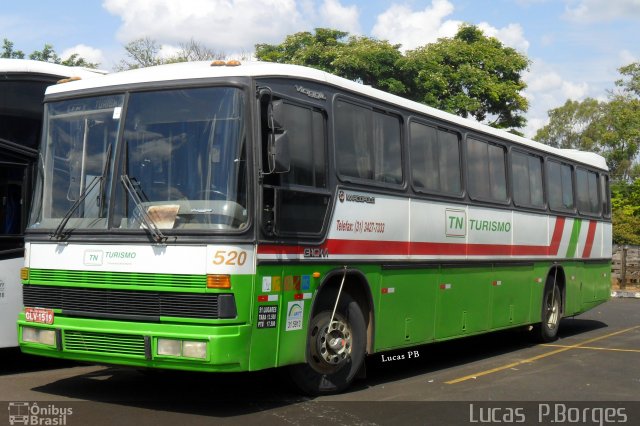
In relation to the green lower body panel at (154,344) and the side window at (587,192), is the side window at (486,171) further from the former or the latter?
the green lower body panel at (154,344)

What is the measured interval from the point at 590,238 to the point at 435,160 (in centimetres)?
686

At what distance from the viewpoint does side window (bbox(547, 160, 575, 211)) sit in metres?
15.3

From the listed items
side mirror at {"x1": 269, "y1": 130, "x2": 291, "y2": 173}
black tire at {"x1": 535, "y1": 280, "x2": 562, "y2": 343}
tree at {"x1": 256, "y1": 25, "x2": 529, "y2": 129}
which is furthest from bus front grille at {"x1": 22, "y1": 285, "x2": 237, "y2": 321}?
tree at {"x1": 256, "y1": 25, "x2": 529, "y2": 129}

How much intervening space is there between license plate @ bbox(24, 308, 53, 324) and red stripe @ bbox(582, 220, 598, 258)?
1118cm

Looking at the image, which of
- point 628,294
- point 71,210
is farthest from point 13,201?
point 628,294

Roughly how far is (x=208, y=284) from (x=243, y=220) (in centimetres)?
66

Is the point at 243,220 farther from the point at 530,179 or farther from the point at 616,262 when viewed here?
the point at 616,262

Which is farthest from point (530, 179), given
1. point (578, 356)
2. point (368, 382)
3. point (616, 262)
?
point (616, 262)

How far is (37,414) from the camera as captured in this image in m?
7.89

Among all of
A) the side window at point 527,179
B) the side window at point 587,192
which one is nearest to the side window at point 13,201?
the side window at point 527,179

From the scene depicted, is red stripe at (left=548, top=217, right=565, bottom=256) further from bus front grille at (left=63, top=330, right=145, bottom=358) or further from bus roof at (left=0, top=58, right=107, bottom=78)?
bus front grille at (left=63, top=330, right=145, bottom=358)

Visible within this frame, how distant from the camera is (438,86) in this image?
116 ft

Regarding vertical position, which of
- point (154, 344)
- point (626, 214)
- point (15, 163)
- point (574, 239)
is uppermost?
point (626, 214)

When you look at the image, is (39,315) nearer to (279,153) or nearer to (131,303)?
(131,303)
